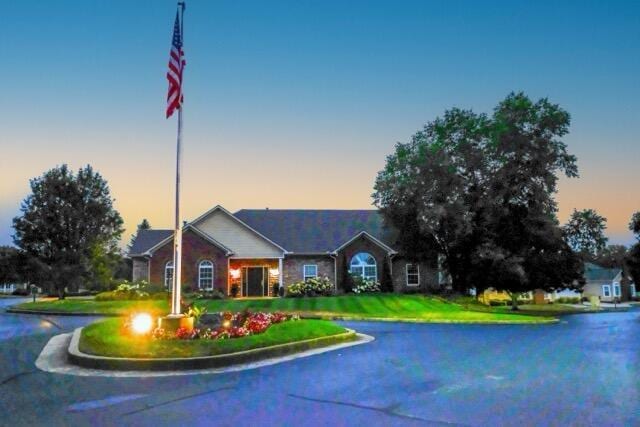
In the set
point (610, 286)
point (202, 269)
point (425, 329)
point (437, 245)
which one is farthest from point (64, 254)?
point (610, 286)

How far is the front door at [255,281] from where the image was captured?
136 ft

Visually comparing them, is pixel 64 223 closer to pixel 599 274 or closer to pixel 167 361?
pixel 167 361

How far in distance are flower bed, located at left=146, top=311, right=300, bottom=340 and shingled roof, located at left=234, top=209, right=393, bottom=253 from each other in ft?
84.2

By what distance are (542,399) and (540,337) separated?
396 inches

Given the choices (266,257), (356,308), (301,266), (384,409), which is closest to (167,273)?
(266,257)

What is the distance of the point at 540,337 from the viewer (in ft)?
56.3

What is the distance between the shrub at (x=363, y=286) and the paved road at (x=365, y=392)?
25999mm

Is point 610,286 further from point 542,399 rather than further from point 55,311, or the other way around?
point 542,399

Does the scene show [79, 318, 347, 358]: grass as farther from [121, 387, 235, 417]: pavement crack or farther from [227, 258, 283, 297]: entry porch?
[227, 258, 283, 297]: entry porch

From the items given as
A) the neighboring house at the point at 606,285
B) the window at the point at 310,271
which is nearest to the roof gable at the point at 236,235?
the window at the point at 310,271

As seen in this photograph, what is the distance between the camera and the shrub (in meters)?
39.3

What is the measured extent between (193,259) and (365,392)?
31663 mm

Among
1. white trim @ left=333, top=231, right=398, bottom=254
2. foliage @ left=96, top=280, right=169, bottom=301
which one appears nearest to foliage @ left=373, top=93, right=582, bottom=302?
white trim @ left=333, top=231, right=398, bottom=254

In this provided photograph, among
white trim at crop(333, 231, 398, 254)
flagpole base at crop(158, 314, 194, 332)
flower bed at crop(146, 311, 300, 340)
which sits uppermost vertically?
white trim at crop(333, 231, 398, 254)
